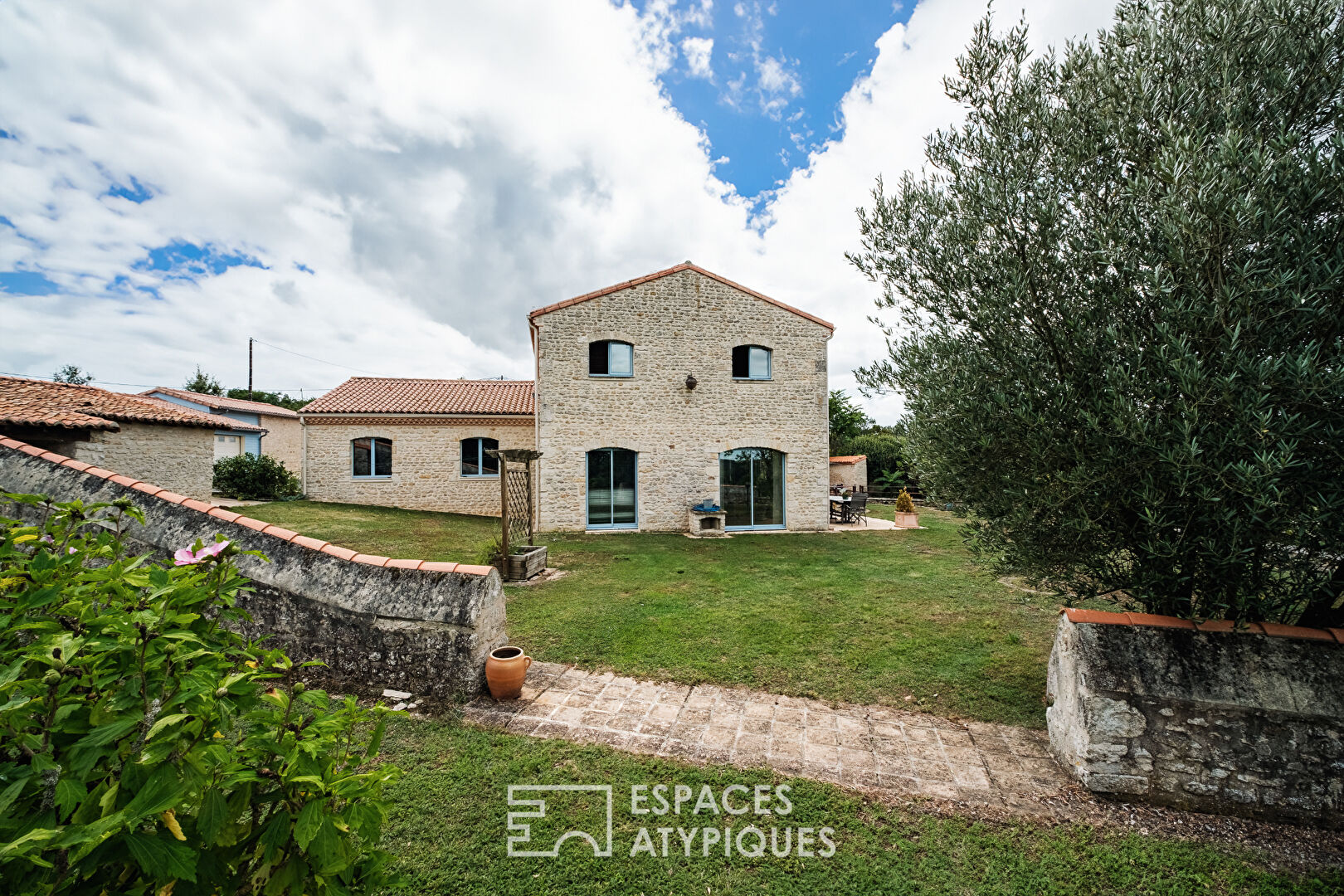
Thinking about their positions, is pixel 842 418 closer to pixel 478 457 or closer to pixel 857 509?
pixel 857 509

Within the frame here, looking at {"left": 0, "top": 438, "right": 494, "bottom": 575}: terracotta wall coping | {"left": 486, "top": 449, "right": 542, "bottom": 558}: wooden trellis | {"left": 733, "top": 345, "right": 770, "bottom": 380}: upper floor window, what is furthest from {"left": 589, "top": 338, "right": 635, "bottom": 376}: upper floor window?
{"left": 0, "top": 438, "right": 494, "bottom": 575}: terracotta wall coping

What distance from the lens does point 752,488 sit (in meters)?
13.4

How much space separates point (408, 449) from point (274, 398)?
4004 cm

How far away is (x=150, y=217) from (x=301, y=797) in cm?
1521

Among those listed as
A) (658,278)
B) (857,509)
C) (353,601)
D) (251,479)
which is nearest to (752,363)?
(658,278)

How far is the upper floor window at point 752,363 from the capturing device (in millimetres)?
13336

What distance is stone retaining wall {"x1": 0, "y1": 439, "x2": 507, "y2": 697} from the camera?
3783 mm

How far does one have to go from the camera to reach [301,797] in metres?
1.21

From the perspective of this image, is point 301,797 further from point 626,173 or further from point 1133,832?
point 626,173

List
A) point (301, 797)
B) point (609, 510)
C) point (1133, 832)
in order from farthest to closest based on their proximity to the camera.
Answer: point (609, 510)
point (1133, 832)
point (301, 797)

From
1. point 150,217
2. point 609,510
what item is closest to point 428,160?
point 150,217

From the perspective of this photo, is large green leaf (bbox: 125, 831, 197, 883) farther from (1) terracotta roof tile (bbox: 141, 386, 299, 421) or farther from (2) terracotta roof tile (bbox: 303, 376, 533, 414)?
(1) terracotta roof tile (bbox: 141, 386, 299, 421)

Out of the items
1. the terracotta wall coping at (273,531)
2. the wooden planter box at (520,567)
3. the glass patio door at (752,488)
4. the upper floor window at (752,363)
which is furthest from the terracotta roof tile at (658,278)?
the terracotta wall coping at (273,531)

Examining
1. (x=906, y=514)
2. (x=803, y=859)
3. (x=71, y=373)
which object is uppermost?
(x=71, y=373)
